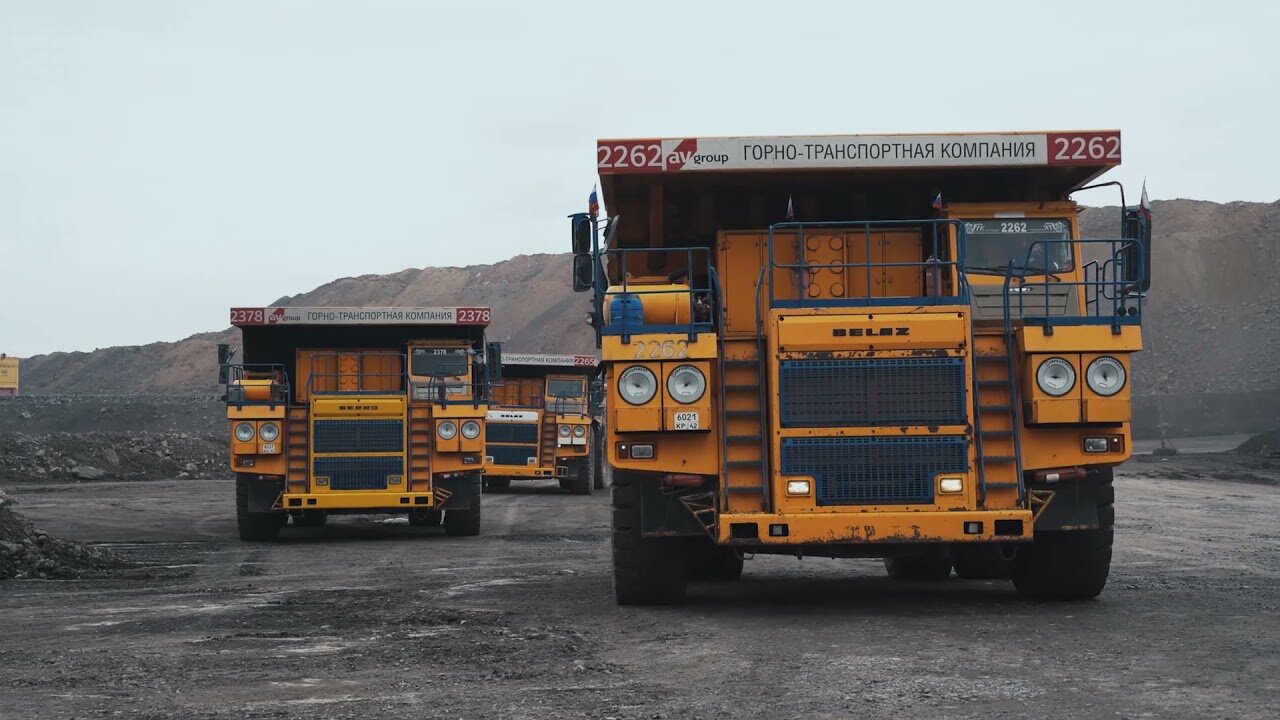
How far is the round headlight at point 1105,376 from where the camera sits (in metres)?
9.72

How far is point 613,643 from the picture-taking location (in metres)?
8.61

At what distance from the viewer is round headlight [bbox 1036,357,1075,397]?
9719 millimetres

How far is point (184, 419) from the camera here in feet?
254

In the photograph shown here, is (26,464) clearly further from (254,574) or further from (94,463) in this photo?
(254,574)

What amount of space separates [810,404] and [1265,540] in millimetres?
10336


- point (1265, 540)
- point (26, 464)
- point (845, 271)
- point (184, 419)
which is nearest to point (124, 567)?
point (845, 271)

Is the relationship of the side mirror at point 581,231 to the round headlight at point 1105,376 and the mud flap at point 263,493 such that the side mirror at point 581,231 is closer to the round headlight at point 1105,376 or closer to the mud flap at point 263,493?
the round headlight at point 1105,376

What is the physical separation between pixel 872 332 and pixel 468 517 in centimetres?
1106

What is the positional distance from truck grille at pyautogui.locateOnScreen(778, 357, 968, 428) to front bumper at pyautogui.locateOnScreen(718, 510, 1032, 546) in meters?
0.62

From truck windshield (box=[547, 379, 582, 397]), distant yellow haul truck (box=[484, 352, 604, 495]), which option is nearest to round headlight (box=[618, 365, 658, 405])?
distant yellow haul truck (box=[484, 352, 604, 495])

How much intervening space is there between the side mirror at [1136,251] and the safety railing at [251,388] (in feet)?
39.2

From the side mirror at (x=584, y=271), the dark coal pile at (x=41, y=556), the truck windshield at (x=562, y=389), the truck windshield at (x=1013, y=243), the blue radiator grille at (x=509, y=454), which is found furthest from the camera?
the truck windshield at (x=562, y=389)

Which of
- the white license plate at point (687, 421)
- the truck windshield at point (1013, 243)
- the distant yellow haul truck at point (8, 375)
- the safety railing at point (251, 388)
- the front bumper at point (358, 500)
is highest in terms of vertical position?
the distant yellow haul truck at point (8, 375)

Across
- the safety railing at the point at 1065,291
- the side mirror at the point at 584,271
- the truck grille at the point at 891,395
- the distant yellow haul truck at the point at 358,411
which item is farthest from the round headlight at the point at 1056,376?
the distant yellow haul truck at the point at 358,411
